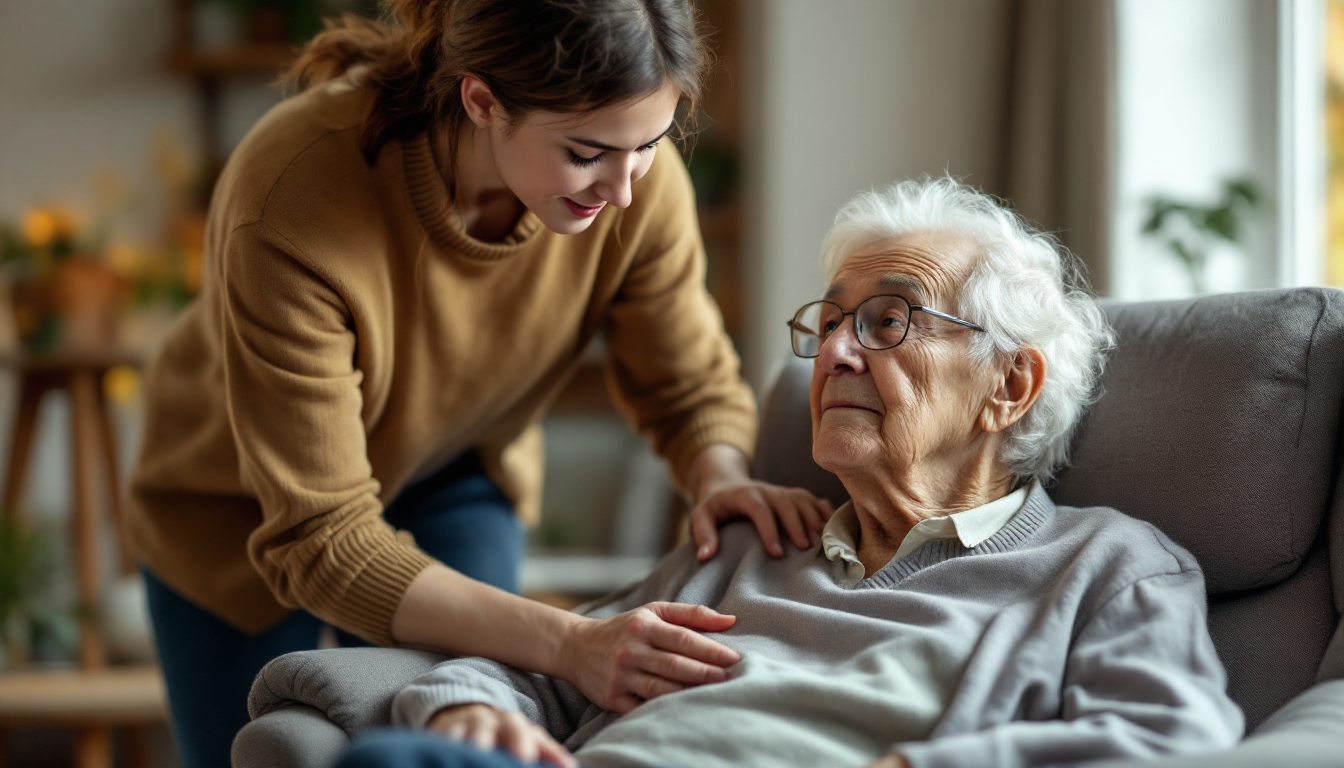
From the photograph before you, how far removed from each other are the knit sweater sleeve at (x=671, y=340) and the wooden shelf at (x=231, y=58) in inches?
103

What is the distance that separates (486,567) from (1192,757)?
116 cm

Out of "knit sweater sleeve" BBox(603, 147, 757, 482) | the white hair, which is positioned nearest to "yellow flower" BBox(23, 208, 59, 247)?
"knit sweater sleeve" BBox(603, 147, 757, 482)

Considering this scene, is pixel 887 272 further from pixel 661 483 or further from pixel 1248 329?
pixel 661 483

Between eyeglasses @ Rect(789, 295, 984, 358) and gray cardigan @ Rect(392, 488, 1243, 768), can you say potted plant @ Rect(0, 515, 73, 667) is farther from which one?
eyeglasses @ Rect(789, 295, 984, 358)

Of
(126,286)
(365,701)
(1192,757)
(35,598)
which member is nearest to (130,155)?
(126,286)

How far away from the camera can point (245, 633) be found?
1.74 meters

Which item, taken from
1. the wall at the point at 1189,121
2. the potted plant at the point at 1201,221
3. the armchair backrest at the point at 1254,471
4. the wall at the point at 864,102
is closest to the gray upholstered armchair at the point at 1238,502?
the armchair backrest at the point at 1254,471

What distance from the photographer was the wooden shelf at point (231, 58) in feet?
12.9

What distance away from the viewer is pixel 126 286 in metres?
3.20

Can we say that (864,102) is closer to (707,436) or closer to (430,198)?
(707,436)

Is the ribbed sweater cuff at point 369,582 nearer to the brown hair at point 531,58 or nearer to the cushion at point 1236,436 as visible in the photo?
the brown hair at point 531,58

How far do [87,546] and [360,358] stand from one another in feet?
6.66

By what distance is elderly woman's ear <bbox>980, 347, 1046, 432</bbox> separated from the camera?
57.7 inches

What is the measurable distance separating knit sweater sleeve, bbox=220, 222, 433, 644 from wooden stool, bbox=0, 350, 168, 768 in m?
1.57
